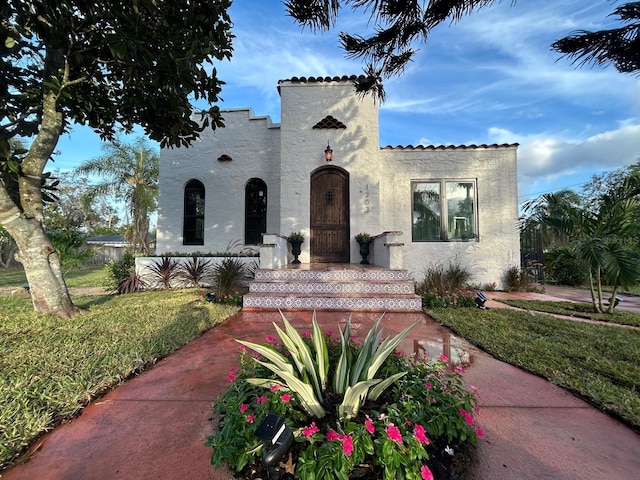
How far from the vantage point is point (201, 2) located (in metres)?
3.40

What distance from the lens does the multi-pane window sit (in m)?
7.80

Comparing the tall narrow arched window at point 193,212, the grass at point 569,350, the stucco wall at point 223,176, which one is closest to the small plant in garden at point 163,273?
the stucco wall at point 223,176

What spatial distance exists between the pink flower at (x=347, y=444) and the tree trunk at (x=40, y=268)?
16.3ft

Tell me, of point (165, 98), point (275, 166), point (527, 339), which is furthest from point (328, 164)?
point (527, 339)

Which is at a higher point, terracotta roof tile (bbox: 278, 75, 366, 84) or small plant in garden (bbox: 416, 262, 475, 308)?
terracotta roof tile (bbox: 278, 75, 366, 84)

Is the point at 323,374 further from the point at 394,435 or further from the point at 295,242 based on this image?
the point at 295,242

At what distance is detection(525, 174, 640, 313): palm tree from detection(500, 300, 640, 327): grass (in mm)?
227

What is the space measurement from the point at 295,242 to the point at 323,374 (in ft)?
19.3

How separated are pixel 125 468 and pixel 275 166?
8.07m

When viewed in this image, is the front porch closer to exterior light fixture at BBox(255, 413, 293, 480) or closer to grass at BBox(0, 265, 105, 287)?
exterior light fixture at BBox(255, 413, 293, 480)

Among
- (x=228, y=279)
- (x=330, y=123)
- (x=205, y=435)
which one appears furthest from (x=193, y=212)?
Answer: (x=205, y=435)

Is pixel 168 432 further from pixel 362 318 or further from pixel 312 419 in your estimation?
pixel 362 318

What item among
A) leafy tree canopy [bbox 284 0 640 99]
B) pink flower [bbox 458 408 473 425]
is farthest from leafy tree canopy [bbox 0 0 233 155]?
pink flower [bbox 458 408 473 425]

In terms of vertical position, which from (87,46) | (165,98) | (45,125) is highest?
(87,46)
